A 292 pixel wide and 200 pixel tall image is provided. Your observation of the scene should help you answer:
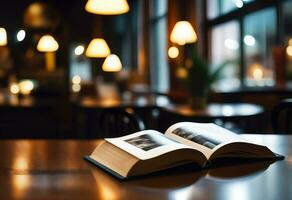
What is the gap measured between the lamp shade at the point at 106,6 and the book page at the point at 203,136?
73.4 inches

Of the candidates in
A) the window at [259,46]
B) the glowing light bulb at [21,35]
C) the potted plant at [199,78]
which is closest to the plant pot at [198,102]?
the potted plant at [199,78]

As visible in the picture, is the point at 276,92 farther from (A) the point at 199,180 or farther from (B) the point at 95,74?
(B) the point at 95,74

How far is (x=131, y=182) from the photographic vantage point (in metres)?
1.12

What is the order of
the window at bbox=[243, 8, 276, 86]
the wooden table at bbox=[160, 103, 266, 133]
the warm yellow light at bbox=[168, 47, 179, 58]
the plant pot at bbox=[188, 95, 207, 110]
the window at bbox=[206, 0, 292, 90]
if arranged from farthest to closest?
the warm yellow light at bbox=[168, 47, 179, 58]
the window at bbox=[243, 8, 276, 86]
the window at bbox=[206, 0, 292, 90]
the plant pot at bbox=[188, 95, 207, 110]
the wooden table at bbox=[160, 103, 266, 133]

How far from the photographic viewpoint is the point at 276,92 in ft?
15.2

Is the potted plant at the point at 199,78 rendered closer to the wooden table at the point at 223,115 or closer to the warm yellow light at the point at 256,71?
the wooden table at the point at 223,115

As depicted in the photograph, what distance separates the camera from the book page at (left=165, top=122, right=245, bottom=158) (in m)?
1.31

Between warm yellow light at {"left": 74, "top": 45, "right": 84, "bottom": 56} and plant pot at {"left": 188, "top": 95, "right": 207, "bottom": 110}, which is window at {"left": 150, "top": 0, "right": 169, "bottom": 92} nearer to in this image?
warm yellow light at {"left": 74, "top": 45, "right": 84, "bottom": 56}

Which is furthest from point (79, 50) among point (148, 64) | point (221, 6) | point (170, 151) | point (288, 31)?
point (170, 151)

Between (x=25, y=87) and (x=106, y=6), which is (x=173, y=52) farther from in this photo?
(x=106, y=6)

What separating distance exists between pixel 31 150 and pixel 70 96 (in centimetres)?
580

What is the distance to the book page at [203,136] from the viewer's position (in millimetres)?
1313

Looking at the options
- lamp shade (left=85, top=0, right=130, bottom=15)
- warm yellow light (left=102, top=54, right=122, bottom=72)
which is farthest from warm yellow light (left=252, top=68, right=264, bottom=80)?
lamp shade (left=85, top=0, right=130, bottom=15)

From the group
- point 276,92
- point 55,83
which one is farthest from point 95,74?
point 276,92
